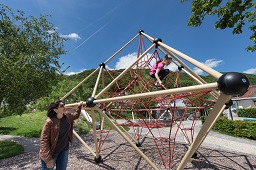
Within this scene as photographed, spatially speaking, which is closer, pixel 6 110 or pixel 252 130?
pixel 6 110

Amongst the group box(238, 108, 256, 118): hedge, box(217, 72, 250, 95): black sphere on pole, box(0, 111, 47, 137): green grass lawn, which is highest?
box(217, 72, 250, 95): black sphere on pole

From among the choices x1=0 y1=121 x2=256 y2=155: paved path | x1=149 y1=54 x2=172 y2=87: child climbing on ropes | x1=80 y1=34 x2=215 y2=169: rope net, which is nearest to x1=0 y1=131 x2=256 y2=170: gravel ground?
x1=80 y1=34 x2=215 y2=169: rope net

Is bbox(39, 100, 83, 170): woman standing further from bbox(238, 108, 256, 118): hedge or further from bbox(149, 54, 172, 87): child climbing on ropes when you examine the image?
bbox(238, 108, 256, 118): hedge

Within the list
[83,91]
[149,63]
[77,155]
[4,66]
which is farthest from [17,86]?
[83,91]

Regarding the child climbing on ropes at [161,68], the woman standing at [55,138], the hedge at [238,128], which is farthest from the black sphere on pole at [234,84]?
the hedge at [238,128]

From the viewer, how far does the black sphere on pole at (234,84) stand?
1.93 meters

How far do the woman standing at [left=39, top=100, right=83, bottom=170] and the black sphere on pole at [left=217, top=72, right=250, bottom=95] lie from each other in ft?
8.88

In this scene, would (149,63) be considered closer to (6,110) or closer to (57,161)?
(57,161)

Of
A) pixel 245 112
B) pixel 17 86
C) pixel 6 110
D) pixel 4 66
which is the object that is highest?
pixel 4 66

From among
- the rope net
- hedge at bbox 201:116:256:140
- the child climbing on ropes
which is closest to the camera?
the rope net

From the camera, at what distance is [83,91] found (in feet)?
76.6

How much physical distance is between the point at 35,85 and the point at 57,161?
568cm

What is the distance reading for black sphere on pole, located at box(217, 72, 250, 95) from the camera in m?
1.93

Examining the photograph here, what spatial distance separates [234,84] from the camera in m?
1.94
